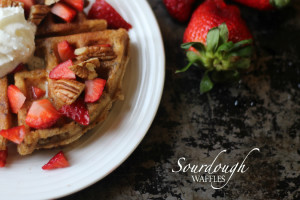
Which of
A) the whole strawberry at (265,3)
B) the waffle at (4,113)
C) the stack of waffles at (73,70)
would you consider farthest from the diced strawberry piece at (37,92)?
the whole strawberry at (265,3)

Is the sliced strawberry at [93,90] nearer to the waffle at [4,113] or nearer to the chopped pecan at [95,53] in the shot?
the chopped pecan at [95,53]

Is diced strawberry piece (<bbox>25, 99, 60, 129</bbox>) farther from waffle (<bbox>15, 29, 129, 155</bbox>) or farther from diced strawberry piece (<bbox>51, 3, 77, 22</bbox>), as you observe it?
diced strawberry piece (<bbox>51, 3, 77, 22</bbox>)

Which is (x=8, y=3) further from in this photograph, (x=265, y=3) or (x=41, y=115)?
(x=265, y=3)

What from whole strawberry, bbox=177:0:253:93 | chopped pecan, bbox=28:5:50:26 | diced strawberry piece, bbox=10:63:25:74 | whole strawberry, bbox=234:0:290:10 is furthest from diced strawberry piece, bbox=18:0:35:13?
whole strawberry, bbox=234:0:290:10

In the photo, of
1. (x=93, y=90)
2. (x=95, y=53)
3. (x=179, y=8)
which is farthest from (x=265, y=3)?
(x=93, y=90)

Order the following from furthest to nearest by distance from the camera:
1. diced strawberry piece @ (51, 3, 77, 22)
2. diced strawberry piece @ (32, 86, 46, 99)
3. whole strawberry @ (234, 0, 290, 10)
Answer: whole strawberry @ (234, 0, 290, 10) → diced strawberry piece @ (51, 3, 77, 22) → diced strawberry piece @ (32, 86, 46, 99)

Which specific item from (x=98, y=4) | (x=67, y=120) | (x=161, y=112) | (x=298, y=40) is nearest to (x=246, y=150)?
(x=161, y=112)
